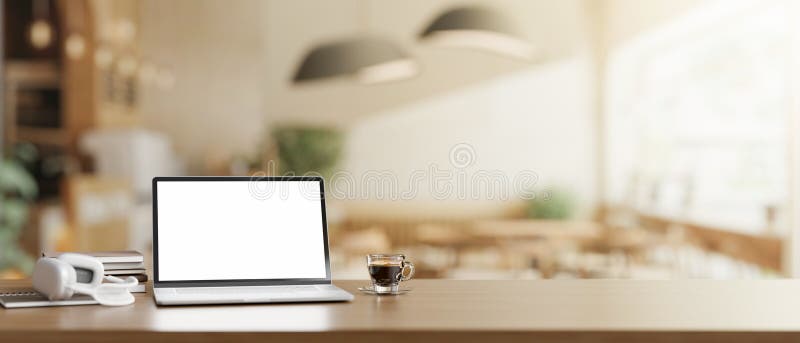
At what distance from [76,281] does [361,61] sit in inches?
192

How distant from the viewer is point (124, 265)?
6.36ft

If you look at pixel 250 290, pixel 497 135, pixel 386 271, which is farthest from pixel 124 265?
pixel 497 135

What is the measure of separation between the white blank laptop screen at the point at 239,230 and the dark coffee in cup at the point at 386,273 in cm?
11

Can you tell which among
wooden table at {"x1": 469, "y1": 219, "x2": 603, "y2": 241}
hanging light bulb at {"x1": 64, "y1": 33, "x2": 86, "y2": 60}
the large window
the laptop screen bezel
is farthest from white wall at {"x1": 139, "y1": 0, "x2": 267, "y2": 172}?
the laptop screen bezel

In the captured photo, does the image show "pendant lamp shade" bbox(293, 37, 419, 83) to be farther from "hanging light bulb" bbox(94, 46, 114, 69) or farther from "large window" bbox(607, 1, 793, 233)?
"large window" bbox(607, 1, 793, 233)

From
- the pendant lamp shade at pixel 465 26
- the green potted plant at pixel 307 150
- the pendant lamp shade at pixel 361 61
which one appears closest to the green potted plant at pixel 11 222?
the pendant lamp shade at pixel 361 61

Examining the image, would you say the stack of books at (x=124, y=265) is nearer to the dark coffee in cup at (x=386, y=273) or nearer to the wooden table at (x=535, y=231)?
the dark coffee in cup at (x=386, y=273)

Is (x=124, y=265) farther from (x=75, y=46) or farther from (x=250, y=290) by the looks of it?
(x=75, y=46)

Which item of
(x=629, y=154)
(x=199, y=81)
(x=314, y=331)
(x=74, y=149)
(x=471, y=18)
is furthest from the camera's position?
(x=199, y=81)

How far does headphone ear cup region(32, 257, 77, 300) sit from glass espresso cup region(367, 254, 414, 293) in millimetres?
597

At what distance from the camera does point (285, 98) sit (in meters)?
10.1

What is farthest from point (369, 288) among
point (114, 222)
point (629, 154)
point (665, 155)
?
point (629, 154)

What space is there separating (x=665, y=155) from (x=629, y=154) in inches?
→ 31.3

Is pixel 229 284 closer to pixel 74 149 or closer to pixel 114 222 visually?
pixel 114 222
